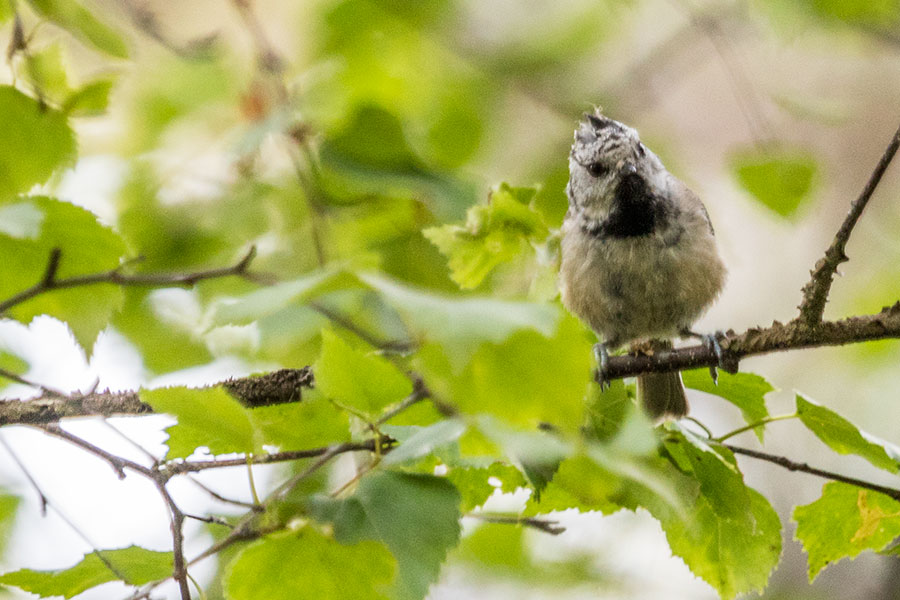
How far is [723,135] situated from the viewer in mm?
4777

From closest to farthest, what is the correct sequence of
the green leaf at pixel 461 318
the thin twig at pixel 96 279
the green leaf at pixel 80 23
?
the green leaf at pixel 461 318
the thin twig at pixel 96 279
the green leaf at pixel 80 23

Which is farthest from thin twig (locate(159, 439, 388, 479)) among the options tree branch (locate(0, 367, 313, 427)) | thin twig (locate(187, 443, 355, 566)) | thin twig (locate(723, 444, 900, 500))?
thin twig (locate(723, 444, 900, 500))

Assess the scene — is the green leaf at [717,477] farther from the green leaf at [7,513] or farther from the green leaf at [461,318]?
the green leaf at [7,513]

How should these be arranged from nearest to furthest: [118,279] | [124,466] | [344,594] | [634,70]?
[344,594]
[124,466]
[118,279]
[634,70]

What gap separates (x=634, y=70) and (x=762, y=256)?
2.40 m

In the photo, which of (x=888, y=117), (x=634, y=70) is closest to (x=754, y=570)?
(x=634, y=70)

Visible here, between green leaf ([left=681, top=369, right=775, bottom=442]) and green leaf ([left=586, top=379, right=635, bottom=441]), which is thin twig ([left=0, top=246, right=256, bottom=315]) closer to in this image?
green leaf ([left=586, top=379, right=635, bottom=441])

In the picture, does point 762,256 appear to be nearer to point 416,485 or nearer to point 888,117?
point 888,117

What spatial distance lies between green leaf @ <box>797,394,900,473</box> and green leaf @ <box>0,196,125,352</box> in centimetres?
98

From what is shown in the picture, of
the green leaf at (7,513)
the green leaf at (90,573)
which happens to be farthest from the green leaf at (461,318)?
the green leaf at (7,513)

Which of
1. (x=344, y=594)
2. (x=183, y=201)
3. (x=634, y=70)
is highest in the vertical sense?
(x=634, y=70)

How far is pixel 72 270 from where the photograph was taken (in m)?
1.22

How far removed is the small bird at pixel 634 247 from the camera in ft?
6.46

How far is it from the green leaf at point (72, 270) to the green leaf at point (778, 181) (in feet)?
4.51
